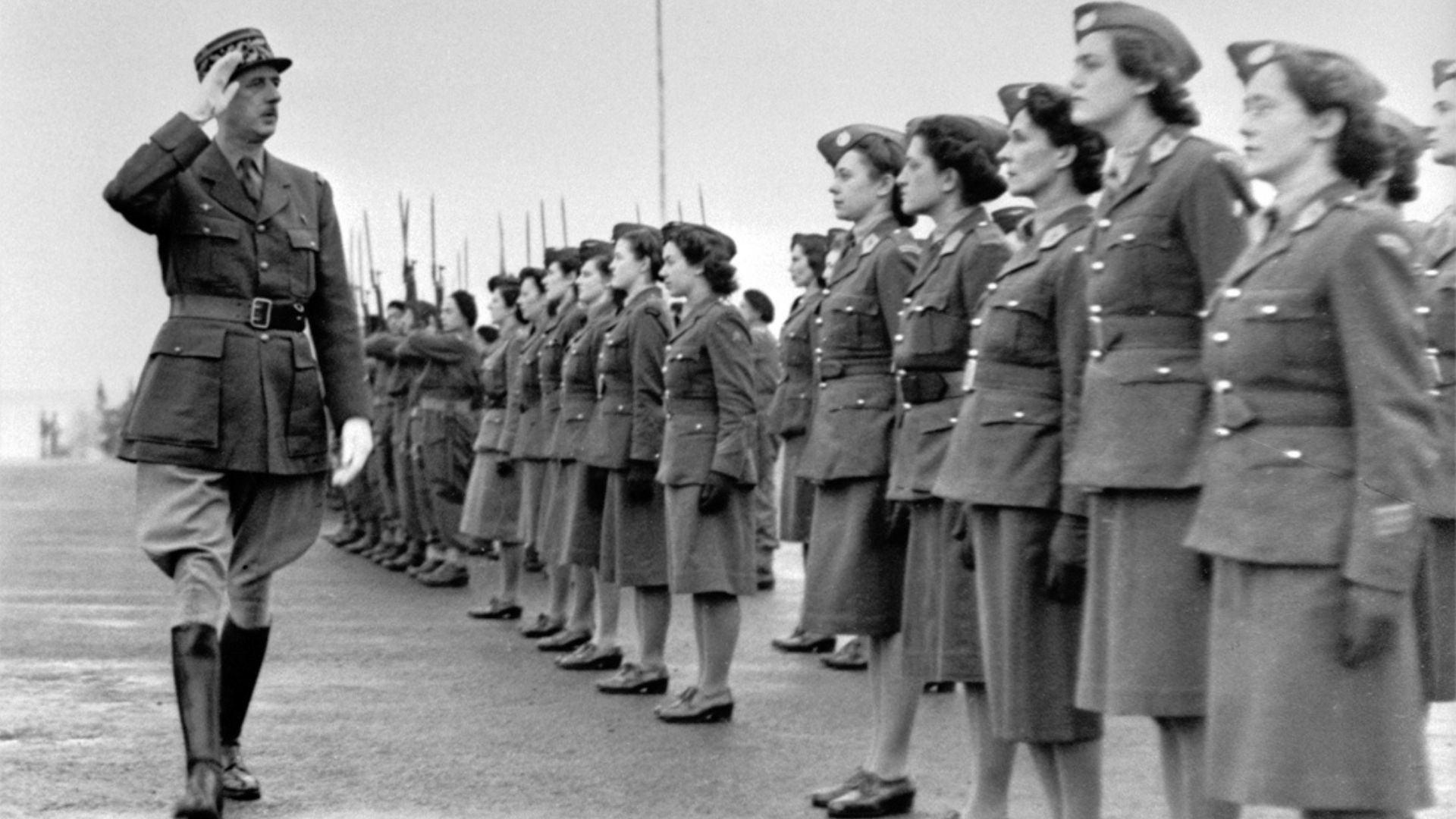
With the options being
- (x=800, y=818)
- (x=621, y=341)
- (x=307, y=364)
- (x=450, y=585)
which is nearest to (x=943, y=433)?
(x=800, y=818)

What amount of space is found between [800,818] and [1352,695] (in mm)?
2750

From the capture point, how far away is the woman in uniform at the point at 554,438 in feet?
37.2

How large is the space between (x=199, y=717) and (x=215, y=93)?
1745mm

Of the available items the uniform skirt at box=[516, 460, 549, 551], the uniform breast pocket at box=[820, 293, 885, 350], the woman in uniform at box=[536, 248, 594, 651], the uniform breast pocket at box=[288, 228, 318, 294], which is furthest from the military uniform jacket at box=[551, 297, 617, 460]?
the uniform breast pocket at box=[288, 228, 318, 294]

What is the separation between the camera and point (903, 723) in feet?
22.2

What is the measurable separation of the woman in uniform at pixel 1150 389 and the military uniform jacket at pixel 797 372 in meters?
5.25

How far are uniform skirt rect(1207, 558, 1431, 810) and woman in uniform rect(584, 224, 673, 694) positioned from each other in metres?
5.38

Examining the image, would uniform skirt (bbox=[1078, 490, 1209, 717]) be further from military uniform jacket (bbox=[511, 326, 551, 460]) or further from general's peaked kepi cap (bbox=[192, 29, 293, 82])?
military uniform jacket (bbox=[511, 326, 551, 460])

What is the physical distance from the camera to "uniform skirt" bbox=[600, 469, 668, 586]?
A: 382 inches

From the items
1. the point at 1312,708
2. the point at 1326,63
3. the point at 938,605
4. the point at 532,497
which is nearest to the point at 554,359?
the point at 532,497

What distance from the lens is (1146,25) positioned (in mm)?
5352

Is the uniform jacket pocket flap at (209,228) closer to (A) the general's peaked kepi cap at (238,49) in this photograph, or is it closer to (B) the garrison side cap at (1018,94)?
(A) the general's peaked kepi cap at (238,49)

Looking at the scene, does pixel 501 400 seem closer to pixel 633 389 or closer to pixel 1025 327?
pixel 633 389

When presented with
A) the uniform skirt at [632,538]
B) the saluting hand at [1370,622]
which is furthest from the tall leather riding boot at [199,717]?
the uniform skirt at [632,538]
